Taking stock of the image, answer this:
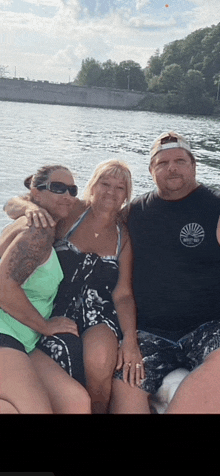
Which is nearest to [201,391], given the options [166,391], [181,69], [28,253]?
[166,391]

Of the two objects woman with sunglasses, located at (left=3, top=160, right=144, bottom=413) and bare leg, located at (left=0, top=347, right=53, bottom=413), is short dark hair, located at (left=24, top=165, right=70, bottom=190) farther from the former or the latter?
bare leg, located at (left=0, top=347, right=53, bottom=413)

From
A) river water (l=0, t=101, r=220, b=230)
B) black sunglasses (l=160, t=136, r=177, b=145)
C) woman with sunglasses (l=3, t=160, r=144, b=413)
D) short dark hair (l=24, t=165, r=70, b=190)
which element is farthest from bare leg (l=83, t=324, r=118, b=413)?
river water (l=0, t=101, r=220, b=230)

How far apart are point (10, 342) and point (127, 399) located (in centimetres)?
41

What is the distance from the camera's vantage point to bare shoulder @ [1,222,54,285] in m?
1.39

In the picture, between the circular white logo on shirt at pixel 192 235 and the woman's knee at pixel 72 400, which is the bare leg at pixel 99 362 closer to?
the woman's knee at pixel 72 400

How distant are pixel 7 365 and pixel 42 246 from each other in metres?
0.34

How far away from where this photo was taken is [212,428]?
1.58m

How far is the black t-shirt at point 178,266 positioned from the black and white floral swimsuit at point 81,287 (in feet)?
0.46

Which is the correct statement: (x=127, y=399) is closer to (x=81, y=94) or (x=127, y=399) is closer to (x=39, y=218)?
(x=39, y=218)

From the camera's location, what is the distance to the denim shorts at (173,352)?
1.55 m

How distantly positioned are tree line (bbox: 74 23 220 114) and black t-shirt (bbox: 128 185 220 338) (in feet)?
3.02

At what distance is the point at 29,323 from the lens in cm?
143

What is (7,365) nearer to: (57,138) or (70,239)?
(70,239)

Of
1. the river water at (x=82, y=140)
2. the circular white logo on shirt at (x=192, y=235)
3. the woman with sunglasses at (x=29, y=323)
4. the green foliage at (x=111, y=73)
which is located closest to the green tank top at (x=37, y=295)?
the woman with sunglasses at (x=29, y=323)
